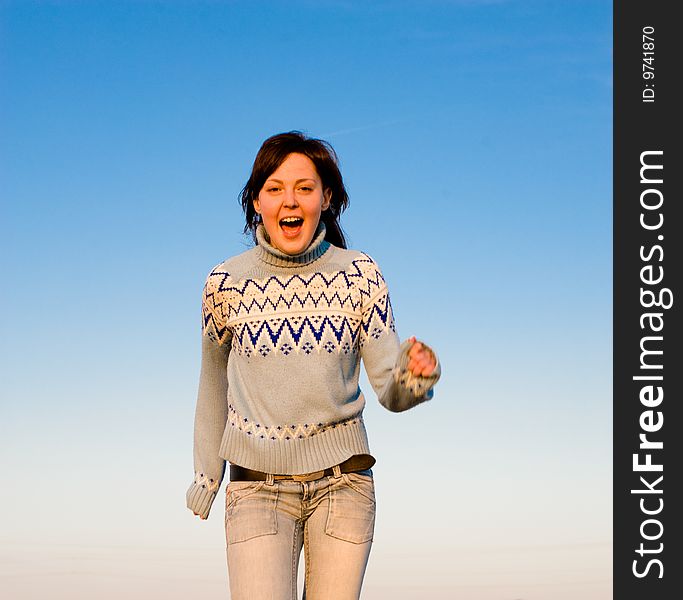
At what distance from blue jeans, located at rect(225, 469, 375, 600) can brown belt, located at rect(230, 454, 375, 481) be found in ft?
0.08

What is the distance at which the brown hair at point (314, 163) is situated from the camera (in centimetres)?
556

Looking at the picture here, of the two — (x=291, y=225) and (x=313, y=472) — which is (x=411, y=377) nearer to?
(x=313, y=472)

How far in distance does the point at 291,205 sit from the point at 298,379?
893 millimetres

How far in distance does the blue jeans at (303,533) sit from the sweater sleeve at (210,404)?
0.43m

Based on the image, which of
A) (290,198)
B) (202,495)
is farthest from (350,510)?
(290,198)

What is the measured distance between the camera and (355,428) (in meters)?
5.37

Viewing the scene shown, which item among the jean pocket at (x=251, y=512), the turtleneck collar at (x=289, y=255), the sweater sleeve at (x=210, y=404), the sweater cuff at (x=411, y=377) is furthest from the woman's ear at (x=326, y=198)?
the jean pocket at (x=251, y=512)

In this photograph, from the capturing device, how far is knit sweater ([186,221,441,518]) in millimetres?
5250

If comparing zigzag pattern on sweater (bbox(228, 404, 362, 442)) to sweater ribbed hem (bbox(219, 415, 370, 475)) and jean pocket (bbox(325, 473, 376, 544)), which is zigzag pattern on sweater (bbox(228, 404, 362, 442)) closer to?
sweater ribbed hem (bbox(219, 415, 370, 475))

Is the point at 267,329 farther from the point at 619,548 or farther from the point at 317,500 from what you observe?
the point at 619,548

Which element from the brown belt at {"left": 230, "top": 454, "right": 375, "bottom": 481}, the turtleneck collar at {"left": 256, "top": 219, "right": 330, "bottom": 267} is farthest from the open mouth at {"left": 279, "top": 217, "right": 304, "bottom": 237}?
the brown belt at {"left": 230, "top": 454, "right": 375, "bottom": 481}

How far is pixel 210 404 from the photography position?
19.1 feet

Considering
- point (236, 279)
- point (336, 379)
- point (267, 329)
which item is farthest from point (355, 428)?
point (236, 279)

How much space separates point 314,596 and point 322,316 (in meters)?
1.39
